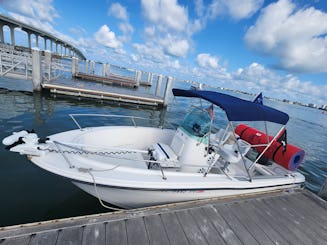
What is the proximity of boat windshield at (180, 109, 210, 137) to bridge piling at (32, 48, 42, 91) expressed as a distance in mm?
9698

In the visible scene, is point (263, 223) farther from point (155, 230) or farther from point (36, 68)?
point (36, 68)

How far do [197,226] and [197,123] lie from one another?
1.92 metres

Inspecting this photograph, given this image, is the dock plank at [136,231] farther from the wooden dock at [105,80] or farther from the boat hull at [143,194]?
the wooden dock at [105,80]

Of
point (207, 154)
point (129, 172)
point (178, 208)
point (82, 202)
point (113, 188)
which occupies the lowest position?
point (82, 202)

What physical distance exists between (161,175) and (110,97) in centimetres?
973

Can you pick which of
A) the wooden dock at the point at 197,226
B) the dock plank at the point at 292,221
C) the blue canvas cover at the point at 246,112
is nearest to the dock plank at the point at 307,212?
the wooden dock at the point at 197,226

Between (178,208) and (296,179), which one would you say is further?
(296,179)

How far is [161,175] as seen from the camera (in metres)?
3.13

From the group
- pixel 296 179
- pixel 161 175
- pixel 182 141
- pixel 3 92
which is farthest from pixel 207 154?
pixel 3 92

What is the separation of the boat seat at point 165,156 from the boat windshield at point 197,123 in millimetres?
625

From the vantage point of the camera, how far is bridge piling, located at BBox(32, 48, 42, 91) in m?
9.47

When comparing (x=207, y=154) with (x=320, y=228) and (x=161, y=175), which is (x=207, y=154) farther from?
(x=320, y=228)

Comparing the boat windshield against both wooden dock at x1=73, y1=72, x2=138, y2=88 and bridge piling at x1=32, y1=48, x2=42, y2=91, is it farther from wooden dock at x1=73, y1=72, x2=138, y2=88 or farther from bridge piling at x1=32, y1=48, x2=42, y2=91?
wooden dock at x1=73, y1=72, x2=138, y2=88

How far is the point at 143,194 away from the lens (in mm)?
2982
